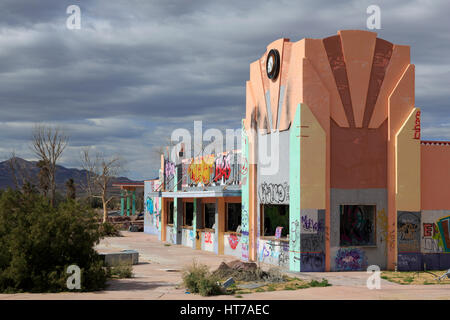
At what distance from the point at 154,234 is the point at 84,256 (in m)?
32.0

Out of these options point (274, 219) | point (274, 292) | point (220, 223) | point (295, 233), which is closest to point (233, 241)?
point (220, 223)

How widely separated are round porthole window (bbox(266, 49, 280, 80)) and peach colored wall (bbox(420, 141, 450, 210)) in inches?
281

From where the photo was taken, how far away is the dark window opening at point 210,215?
3248 centimetres

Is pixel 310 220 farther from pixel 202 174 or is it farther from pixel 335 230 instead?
pixel 202 174

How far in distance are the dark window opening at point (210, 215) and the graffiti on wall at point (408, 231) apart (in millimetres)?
12831

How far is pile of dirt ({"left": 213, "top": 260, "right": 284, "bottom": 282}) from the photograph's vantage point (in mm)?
18850

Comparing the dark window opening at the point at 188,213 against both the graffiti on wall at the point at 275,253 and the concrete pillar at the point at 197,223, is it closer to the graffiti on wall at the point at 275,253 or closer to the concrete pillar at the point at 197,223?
the concrete pillar at the point at 197,223

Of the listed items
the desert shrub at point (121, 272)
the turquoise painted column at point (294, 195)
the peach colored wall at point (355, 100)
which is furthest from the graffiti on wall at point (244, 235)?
the desert shrub at point (121, 272)

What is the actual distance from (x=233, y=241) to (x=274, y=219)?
14.5 ft

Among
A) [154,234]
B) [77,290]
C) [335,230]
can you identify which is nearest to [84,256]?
[77,290]

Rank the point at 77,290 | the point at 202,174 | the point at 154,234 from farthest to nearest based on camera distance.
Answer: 1. the point at 154,234
2. the point at 202,174
3. the point at 77,290

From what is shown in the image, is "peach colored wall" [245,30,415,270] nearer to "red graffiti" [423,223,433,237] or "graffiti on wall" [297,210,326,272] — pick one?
"graffiti on wall" [297,210,326,272]

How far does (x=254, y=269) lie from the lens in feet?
63.6

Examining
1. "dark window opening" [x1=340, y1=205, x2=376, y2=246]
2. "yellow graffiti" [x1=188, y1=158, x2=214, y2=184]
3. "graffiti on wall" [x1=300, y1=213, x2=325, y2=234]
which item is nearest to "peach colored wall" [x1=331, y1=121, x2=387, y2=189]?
"dark window opening" [x1=340, y1=205, x2=376, y2=246]
